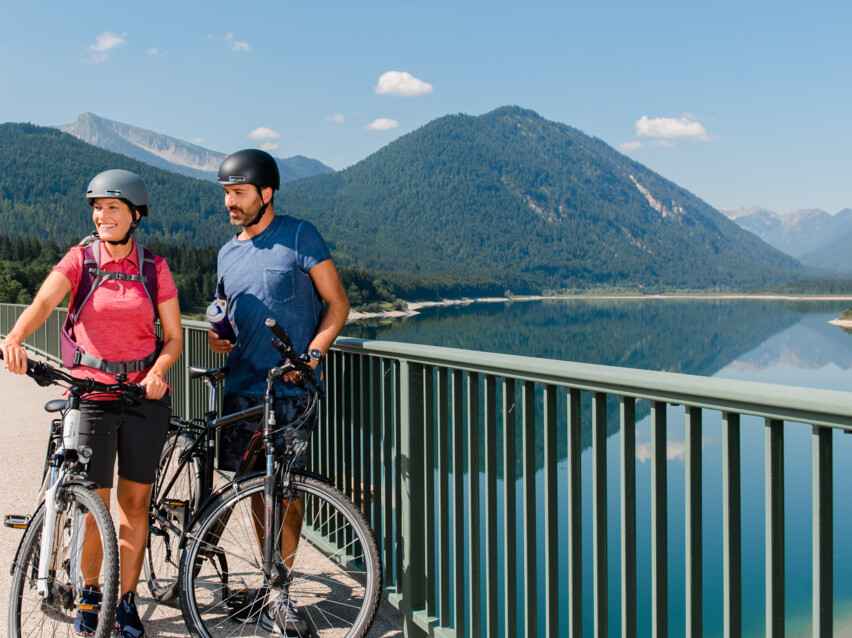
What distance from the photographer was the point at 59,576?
2.53 m

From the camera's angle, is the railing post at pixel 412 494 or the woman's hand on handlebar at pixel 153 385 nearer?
the woman's hand on handlebar at pixel 153 385

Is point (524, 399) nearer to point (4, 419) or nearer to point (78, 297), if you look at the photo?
point (78, 297)

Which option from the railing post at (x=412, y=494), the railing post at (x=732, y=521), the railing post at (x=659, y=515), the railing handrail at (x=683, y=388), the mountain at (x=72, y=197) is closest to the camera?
the railing handrail at (x=683, y=388)

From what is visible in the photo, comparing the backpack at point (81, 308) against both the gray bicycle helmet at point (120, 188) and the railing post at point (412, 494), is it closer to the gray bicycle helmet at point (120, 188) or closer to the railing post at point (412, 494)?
the gray bicycle helmet at point (120, 188)

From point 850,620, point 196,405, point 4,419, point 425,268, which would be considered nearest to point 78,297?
point 196,405

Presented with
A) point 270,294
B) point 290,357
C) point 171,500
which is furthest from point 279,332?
point 171,500

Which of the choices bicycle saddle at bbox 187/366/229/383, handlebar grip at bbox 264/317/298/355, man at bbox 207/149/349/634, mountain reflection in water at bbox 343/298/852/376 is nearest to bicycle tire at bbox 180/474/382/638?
man at bbox 207/149/349/634

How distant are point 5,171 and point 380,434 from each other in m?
201

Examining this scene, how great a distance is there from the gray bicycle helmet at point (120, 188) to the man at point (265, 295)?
1.03ft

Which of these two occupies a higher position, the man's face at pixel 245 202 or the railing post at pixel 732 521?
the man's face at pixel 245 202

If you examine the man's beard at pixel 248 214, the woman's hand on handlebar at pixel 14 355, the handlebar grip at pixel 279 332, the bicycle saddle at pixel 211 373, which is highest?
the man's beard at pixel 248 214

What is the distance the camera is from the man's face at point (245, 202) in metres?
2.98

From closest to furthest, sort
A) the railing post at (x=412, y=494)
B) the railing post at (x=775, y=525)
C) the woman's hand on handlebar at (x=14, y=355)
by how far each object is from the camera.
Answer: the railing post at (x=775, y=525)
the woman's hand on handlebar at (x=14, y=355)
the railing post at (x=412, y=494)

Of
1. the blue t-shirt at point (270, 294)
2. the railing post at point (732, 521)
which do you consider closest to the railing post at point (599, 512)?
the railing post at point (732, 521)
